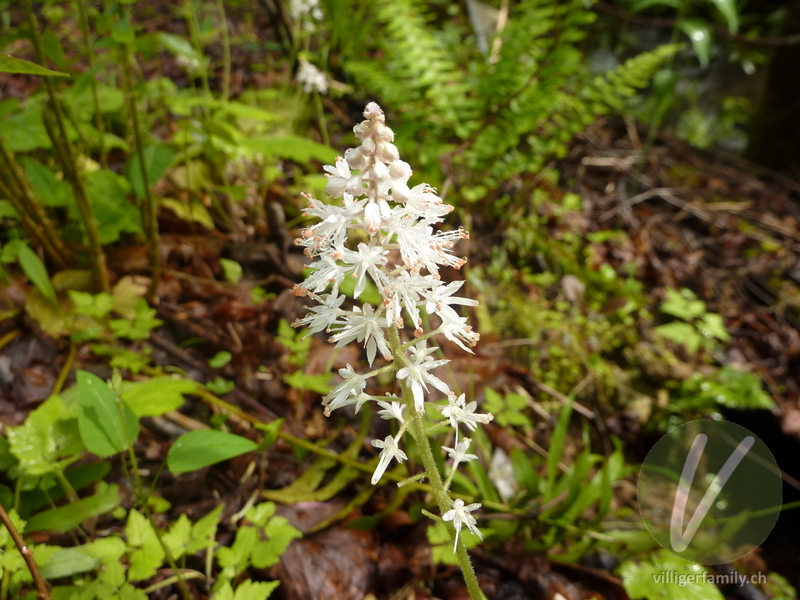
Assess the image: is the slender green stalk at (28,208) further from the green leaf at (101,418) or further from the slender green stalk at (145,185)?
the green leaf at (101,418)

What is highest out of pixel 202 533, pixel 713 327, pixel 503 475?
pixel 202 533

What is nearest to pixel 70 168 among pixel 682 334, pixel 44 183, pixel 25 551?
pixel 44 183

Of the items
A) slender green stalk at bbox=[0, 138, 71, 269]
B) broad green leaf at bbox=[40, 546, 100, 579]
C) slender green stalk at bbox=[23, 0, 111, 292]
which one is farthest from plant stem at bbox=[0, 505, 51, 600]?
slender green stalk at bbox=[0, 138, 71, 269]

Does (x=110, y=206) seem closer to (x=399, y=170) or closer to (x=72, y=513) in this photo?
(x=72, y=513)

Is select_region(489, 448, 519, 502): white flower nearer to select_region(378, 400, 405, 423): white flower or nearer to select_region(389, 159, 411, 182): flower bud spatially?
select_region(378, 400, 405, 423): white flower

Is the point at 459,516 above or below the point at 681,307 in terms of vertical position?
above

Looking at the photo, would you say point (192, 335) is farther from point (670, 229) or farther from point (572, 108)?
point (670, 229)
